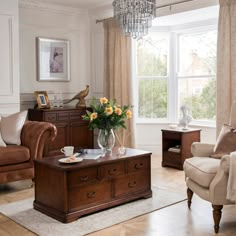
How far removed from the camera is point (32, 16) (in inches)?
235

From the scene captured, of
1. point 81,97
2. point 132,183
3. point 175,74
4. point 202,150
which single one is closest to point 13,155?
point 132,183

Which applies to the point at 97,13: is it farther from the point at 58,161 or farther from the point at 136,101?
the point at 58,161

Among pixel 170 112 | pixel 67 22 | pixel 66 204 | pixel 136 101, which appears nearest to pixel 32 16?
pixel 67 22

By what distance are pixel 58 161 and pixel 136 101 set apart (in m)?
3.29

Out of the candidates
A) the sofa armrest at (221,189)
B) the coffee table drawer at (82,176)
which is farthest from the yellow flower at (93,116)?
the sofa armrest at (221,189)

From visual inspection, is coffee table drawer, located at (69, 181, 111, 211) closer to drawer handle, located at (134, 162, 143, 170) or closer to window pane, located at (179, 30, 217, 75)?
drawer handle, located at (134, 162, 143, 170)

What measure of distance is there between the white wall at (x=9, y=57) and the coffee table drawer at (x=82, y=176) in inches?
97.3

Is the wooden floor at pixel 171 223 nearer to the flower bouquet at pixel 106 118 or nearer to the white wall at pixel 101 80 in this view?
the flower bouquet at pixel 106 118

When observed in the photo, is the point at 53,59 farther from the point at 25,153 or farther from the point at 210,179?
the point at 210,179

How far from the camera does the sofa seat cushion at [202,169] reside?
3.10 m

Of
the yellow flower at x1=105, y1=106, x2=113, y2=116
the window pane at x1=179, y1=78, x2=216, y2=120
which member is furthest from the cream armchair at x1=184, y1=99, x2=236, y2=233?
the window pane at x1=179, y1=78, x2=216, y2=120

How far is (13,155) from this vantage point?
4176 mm

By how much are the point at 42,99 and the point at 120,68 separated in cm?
139

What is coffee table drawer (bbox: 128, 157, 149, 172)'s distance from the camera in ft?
12.2
